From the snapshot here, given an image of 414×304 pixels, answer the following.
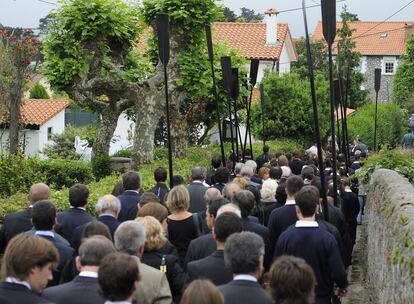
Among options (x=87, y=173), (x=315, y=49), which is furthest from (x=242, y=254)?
(x=315, y=49)

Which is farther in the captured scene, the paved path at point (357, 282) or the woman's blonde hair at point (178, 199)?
the paved path at point (357, 282)

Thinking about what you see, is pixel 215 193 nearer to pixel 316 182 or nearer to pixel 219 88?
pixel 316 182

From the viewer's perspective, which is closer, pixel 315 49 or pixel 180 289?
pixel 180 289

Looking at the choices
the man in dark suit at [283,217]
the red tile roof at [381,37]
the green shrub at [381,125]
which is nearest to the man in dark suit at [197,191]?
the man in dark suit at [283,217]

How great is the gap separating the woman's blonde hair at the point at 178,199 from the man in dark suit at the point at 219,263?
1.97 metres

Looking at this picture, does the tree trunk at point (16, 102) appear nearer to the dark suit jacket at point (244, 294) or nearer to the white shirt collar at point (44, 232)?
the white shirt collar at point (44, 232)

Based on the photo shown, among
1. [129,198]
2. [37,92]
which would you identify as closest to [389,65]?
[37,92]

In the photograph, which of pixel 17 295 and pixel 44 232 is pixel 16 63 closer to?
pixel 44 232

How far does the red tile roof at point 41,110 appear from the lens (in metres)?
41.8

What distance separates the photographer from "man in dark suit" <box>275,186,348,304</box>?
24.1 ft

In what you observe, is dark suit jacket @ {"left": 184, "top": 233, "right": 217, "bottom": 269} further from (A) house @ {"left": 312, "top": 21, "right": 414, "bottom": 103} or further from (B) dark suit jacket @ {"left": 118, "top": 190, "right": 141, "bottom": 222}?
(A) house @ {"left": 312, "top": 21, "right": 414, "bottom": 103}

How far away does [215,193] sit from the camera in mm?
9172

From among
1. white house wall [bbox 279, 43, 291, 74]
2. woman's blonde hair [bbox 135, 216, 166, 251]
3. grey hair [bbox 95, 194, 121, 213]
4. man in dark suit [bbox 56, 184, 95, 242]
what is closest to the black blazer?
woman's blonde hair [bbox 135, 216, 166, 251]

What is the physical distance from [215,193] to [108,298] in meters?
4.26
